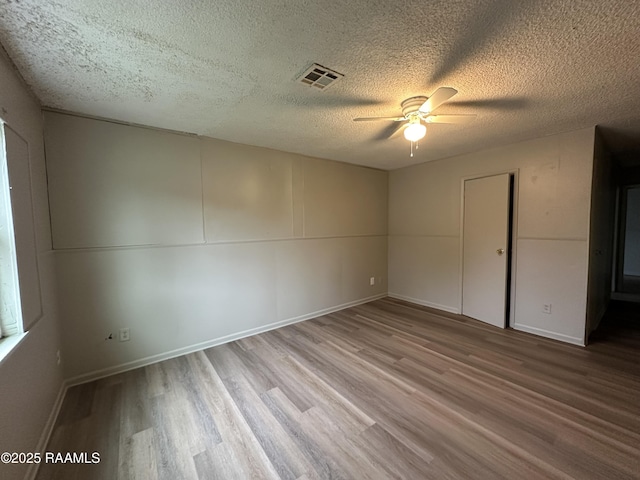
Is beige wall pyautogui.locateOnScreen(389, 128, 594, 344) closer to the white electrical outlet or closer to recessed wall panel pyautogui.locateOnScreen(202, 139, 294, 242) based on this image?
recessed wall panel pyautogui.locateOnScreen(202, 139, 294, 242)

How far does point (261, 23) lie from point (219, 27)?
23cm

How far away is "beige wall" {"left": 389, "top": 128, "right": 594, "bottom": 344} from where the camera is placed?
9.14ft

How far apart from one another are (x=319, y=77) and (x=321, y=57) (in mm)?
205

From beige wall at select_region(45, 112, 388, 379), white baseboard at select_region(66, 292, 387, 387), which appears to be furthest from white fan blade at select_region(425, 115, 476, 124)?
white baseboard at select_region(66, 292, 387, 387)

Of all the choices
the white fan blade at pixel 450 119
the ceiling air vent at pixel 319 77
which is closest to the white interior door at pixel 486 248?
the white fan blade at pixel 450 119

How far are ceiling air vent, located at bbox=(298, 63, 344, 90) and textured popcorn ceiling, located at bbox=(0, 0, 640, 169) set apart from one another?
0.04 m

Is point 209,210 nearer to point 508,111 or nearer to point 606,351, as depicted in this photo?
point 508,111

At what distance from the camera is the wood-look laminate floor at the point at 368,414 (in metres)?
1.44

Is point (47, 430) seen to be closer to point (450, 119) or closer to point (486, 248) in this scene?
point (450, 119)

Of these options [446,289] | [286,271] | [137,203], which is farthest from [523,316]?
[137,203]

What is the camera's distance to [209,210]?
2900mm

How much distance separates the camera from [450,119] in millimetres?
2414

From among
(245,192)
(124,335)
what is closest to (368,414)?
(124,335)

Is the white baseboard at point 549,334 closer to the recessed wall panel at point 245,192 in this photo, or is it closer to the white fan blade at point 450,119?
the white fan blade at point 450,119
